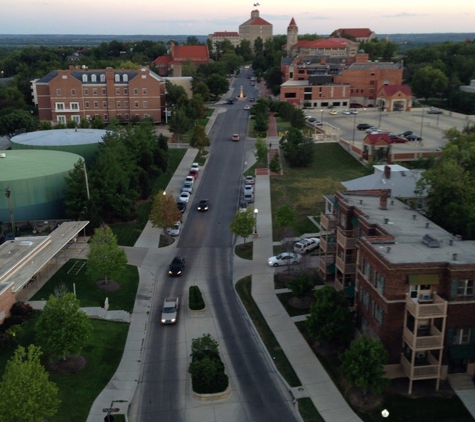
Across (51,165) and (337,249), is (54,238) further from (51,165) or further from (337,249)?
(337,249)

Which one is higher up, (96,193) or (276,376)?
(96,193)

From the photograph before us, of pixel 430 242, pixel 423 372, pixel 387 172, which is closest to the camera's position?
pixel 423 372

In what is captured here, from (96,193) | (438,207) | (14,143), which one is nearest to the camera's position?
(438,207)

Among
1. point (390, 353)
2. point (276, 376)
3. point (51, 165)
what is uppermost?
point (51, 165)

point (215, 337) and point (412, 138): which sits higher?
point (412, 138)

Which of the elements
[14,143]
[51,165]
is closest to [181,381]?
[51,165]

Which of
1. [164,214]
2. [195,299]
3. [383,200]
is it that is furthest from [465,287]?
[164,214]

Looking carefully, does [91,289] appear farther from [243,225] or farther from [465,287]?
[465,287]
